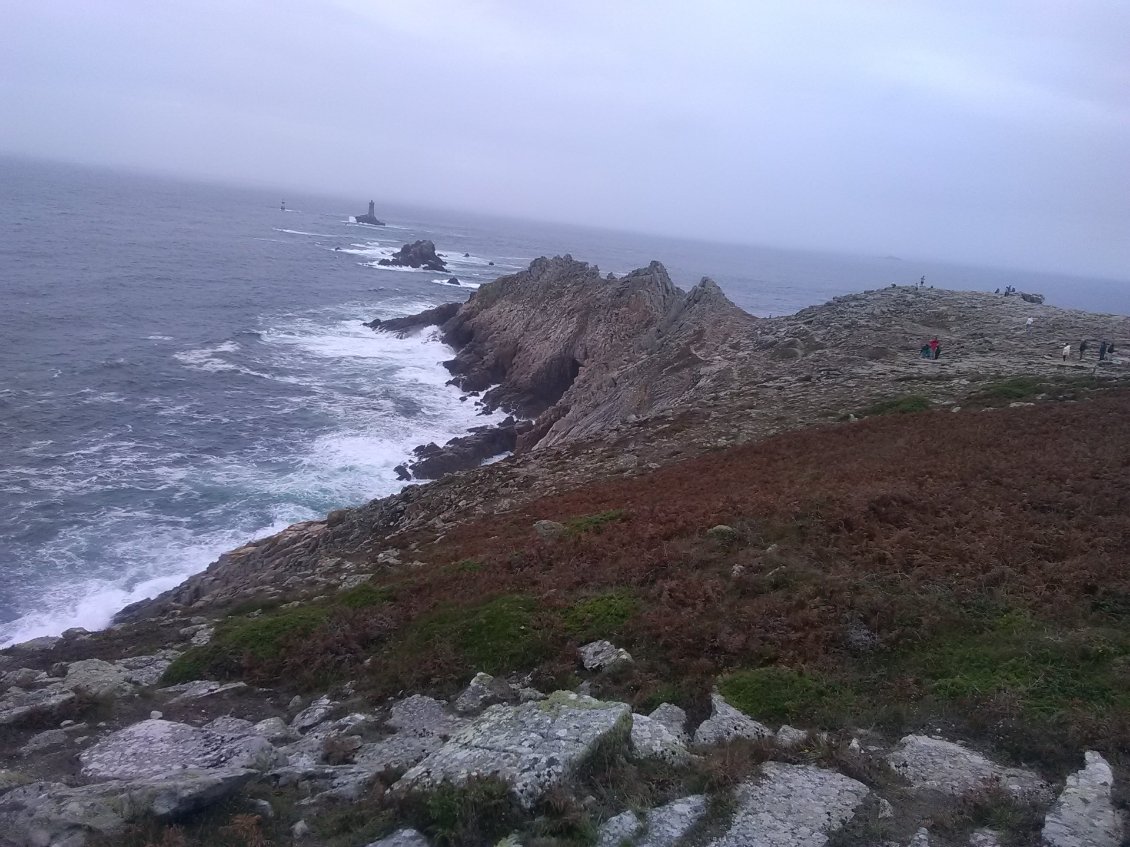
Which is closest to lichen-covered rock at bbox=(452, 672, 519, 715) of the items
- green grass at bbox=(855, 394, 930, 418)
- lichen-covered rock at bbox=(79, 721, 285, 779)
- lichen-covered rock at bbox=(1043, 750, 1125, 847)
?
lichen-covered rock at bbox=(79, 721, 285, 779)

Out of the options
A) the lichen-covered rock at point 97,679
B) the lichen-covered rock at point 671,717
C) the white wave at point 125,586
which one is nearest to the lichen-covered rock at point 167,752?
the lichen-covered rock at point 97,679

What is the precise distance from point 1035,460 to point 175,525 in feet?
95.2

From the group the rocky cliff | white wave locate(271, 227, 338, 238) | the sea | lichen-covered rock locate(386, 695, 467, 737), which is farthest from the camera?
white wave locate(271, 227, 338, 238)

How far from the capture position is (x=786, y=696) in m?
8.20

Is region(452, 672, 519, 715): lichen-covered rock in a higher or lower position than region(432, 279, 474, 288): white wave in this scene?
lower

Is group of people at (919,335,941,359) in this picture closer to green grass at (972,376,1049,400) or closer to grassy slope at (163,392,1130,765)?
green grass at (972,376,1049,400)

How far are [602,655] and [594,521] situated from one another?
5.45m

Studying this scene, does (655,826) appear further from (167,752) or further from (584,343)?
(584,343)

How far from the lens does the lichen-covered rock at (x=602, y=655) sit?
30.7 feet

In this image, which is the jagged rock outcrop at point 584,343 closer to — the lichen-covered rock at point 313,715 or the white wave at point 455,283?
the lichen-covered rock at point 313,715

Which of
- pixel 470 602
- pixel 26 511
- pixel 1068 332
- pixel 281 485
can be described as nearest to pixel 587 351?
pixel 281 485

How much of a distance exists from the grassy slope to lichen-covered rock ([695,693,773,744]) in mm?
237

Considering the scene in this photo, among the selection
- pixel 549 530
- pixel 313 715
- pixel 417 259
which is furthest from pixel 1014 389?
pixel 417 259

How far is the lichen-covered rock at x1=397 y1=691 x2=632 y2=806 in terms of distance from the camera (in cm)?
638
